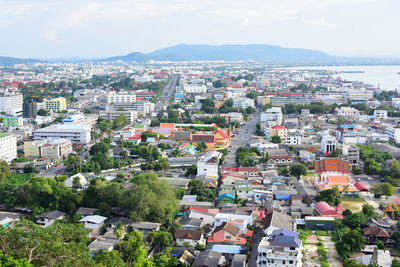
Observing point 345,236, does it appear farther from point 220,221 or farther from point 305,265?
point 220,221

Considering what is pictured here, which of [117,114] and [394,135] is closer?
[394,135]

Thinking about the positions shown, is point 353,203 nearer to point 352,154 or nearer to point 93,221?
point 352,154

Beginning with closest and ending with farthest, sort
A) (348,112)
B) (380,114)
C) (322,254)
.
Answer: (322,254) → (380,114) → (348,112)

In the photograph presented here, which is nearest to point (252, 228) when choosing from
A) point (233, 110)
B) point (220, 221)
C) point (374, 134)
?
point (220, 221)

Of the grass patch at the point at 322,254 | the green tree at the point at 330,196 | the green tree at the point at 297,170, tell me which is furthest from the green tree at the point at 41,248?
the green tree at the point at 297,170

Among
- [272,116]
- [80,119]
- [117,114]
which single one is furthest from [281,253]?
[117,114]

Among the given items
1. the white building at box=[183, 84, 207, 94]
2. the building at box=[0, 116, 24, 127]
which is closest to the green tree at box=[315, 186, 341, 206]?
the building at box=[0, 116, 24, 127]

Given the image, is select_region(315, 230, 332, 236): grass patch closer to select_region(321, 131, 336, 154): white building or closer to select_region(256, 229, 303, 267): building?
select_region(256, 229, 303, 267): building
